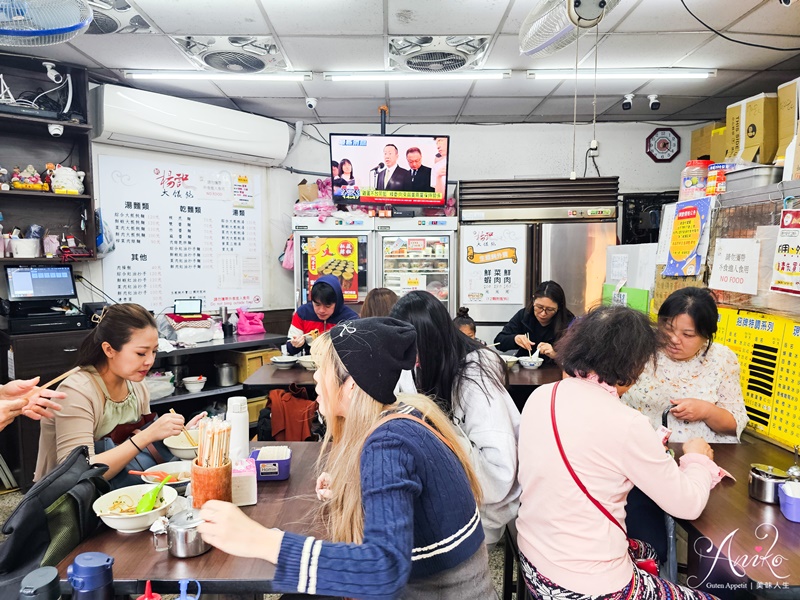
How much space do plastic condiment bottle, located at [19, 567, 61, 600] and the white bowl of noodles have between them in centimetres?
29

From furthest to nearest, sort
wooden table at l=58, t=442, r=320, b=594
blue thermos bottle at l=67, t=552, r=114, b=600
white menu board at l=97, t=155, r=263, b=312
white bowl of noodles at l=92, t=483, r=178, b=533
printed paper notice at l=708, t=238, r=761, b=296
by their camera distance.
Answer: white menu board at l=97, t=155, r=263, b=312 < printed paper notice at l=708, t=238, r=761, b=296 < white bowl of noodles at l=92, t=483, r=178, b=533 < wooden table at l=58, t=442, r=320, b=594 < blue thermos bottle at l=67, t=552, r=114, b=600

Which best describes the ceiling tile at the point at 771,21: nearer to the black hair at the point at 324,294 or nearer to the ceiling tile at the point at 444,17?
the ceiling tile at the point at 444,17

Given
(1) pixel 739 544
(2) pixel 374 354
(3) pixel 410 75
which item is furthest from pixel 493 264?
(2) pixel 374 354

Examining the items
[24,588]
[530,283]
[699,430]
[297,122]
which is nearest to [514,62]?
[530,283]

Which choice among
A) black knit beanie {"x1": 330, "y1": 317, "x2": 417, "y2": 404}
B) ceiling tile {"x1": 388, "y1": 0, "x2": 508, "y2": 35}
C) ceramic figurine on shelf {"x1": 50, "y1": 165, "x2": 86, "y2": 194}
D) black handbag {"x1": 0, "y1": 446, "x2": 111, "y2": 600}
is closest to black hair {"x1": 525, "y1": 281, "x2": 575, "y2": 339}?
ceiling tile {"x1": 388, "y1": 0, "x2": 508, "y2": 35}

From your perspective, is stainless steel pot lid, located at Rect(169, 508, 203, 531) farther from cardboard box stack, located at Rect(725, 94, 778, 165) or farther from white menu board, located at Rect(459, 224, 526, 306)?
cardboard box stack, located at Rect(725, 94, 778, 165)

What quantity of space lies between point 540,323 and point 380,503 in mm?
3288

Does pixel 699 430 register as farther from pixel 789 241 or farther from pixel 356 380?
pixel 356 380

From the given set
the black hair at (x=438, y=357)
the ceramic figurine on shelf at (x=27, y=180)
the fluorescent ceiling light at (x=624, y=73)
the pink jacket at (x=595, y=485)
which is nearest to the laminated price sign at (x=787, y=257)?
the pink jacket at (x=595, y=485)

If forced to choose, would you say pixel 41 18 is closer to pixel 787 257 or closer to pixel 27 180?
pixel 27 180

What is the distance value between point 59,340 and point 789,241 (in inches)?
180

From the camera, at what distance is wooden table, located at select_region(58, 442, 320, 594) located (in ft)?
4.02

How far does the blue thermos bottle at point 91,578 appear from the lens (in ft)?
3.67

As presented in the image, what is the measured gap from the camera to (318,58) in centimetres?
398
